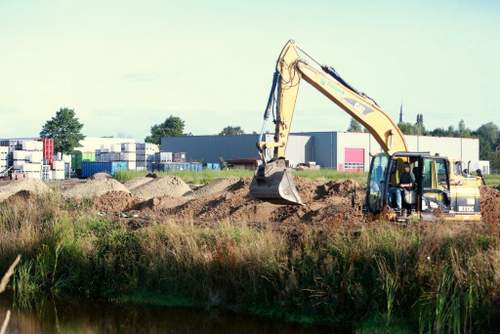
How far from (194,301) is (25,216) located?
21.0ft

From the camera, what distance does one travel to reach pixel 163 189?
33156 millimetres

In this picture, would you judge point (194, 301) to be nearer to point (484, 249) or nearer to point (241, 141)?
point (484, 249)

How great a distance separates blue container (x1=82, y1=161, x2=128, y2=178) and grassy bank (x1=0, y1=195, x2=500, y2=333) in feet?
116

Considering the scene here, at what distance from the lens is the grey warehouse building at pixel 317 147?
6694 centimetres

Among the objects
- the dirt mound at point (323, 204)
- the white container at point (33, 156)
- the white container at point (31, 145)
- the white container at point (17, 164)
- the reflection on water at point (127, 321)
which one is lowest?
the reflection on water at point (127, 321)

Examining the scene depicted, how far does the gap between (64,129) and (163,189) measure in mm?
50420

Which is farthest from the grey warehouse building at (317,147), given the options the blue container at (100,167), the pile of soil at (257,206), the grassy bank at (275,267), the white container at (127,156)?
the grassy bank at (275,267)

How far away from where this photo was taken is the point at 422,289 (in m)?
11.1

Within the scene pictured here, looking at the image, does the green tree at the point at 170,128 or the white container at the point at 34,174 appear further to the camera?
the green tree at the point at 170,128

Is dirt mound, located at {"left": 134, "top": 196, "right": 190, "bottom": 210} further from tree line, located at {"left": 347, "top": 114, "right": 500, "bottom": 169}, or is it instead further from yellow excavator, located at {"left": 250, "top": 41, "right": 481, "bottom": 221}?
tree line, located at {"left": 347, "top": 114, "right": 500, "bottom": 169}

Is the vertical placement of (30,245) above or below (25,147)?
below

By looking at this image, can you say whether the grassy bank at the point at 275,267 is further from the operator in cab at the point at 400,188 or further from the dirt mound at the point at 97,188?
the dirt mound at the point at 97,188

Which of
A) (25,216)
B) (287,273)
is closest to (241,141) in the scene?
(25,216)

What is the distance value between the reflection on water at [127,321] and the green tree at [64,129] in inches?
2612
